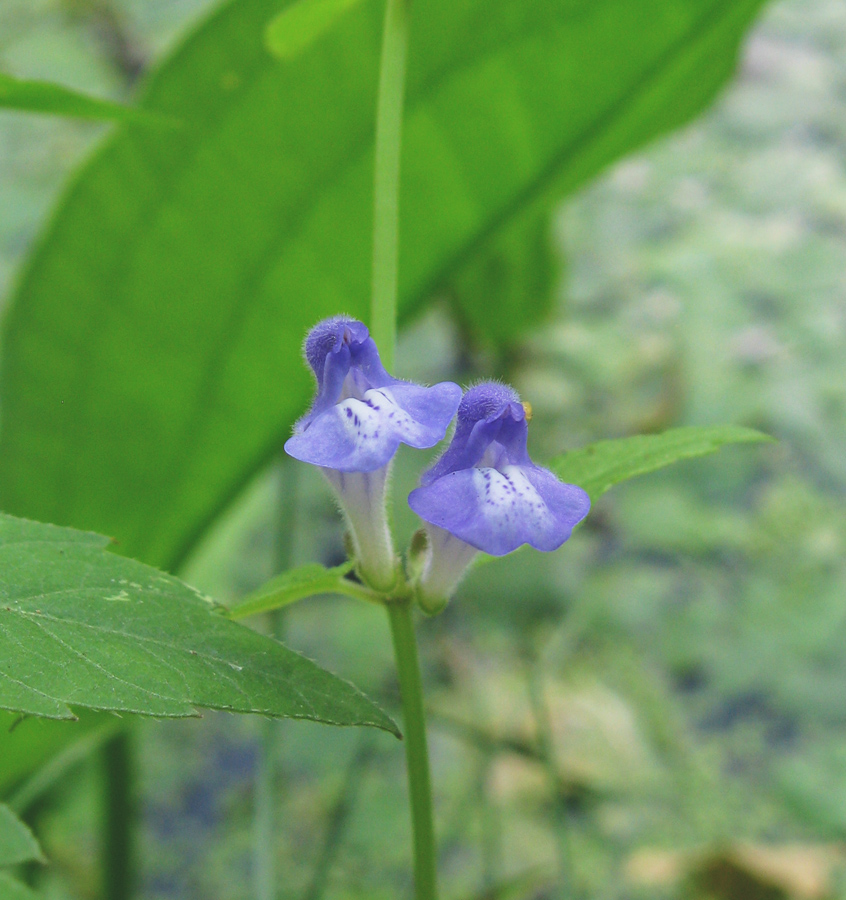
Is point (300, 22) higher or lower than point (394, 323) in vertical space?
higher

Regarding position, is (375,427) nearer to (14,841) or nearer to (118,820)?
(14,841)

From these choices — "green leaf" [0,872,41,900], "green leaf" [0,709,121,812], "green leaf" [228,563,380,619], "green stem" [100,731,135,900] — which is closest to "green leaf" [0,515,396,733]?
"green leaf" [228,563,380,619]

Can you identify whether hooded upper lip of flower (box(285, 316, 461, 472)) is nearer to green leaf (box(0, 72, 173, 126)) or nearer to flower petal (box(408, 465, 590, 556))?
flower petal (box(408, 465, 590, 556))

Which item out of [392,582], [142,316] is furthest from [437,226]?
[392,582]

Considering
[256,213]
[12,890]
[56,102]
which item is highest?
[256,213]

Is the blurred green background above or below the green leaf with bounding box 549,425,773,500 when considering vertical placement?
above

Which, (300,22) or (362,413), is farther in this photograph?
(300,22)

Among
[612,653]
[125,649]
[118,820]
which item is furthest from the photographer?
[612,653]

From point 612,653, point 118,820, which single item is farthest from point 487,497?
point 612,653
